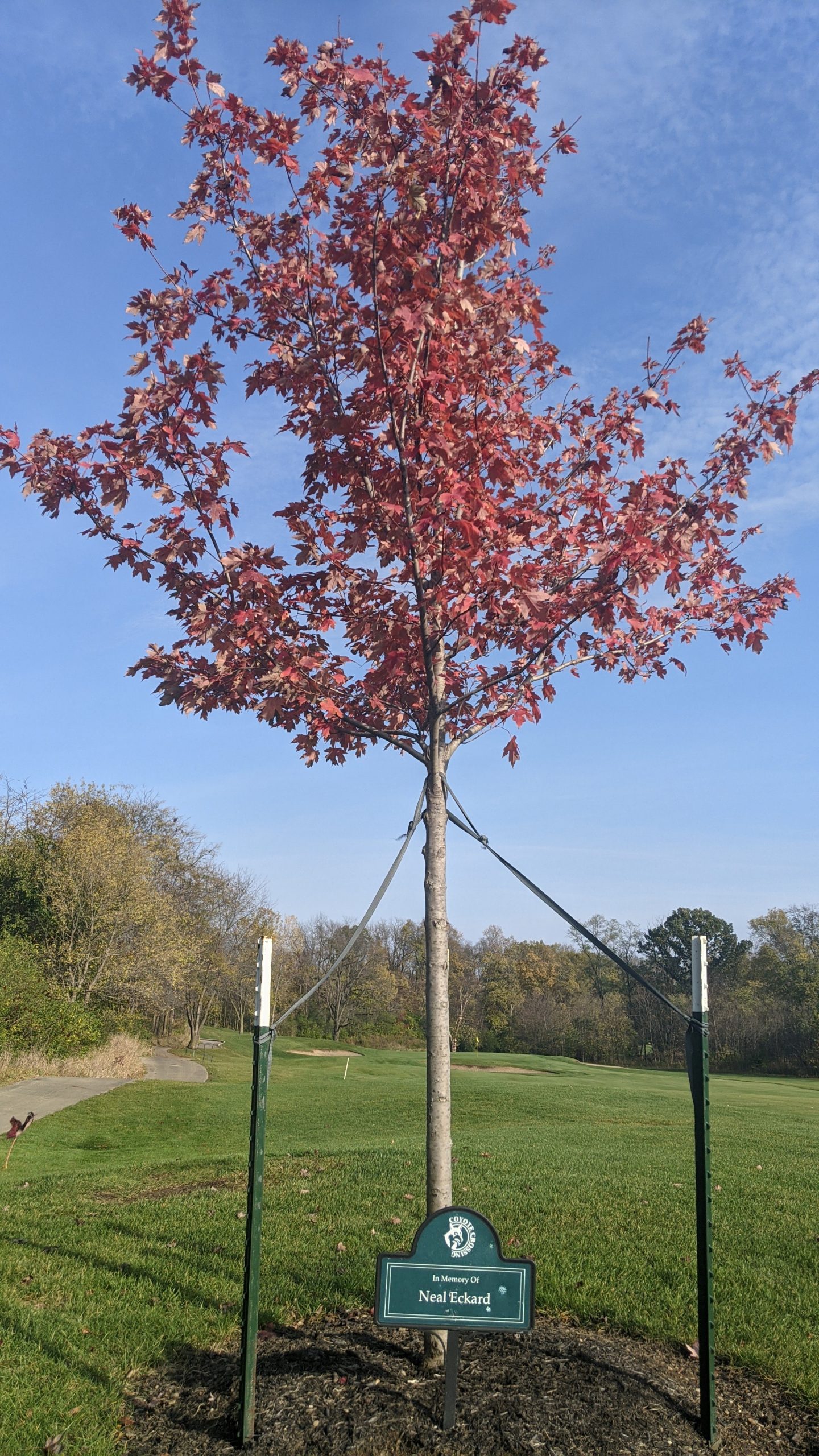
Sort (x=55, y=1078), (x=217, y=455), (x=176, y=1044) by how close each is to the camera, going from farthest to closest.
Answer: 1. (x=176, y=1044)
2. (x=55, y=1078)
3. (x=217, y=455)

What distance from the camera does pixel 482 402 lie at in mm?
4676

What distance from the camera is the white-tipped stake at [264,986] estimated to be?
337cm

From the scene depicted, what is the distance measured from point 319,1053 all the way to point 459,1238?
1485 inches

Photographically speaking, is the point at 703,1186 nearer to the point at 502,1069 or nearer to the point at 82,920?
the point at 82,920

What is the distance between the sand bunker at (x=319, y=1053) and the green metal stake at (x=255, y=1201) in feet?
110

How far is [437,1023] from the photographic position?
159 inches

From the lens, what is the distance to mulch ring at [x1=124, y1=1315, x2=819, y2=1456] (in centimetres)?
320

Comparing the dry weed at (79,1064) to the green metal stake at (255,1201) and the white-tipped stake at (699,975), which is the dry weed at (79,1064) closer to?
the green metal stake at (255,1201)

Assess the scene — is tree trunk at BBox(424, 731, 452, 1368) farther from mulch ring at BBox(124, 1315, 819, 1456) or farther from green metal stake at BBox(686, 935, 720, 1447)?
green metal stake at BBox(686, 935, 720, 1447)

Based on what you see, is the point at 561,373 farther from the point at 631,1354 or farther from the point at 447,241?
the point at 631,1354

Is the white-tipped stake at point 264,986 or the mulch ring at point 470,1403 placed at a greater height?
the white-tipped stake at point 264,986

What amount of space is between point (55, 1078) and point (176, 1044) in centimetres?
2413

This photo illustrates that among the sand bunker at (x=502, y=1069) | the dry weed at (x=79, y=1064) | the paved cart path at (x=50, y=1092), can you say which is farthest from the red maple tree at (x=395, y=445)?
the sand bunker at (x=502, y=1069)

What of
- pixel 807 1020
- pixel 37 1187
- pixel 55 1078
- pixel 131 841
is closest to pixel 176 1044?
pixel 131 841
